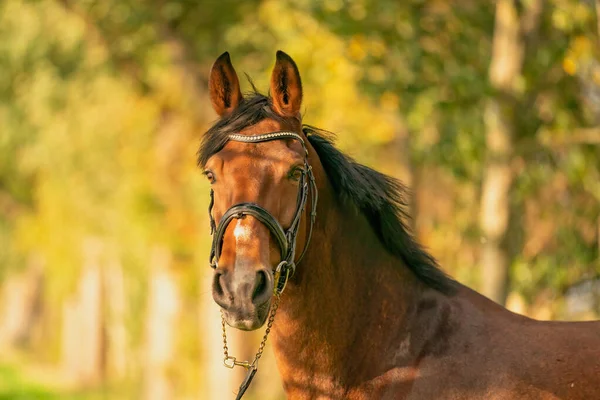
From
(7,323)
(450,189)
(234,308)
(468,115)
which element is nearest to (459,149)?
(468,115)

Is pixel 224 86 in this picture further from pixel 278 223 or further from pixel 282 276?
pixel 282 276

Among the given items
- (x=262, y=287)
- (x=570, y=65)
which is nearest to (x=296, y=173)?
(x=262, y=287)

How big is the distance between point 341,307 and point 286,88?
1040 mm

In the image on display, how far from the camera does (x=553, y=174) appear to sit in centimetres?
1147

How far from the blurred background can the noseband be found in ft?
11.5

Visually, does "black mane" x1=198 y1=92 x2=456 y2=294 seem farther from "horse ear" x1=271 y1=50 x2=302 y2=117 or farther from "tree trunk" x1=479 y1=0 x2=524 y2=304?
"tree trunk" x1=479 y1=0 x2=524 y2=304

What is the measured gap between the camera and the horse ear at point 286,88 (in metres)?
4.88

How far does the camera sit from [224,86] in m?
5.01

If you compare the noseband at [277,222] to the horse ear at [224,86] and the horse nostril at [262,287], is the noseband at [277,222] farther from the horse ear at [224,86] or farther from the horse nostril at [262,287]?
the horse ear at [224,86]

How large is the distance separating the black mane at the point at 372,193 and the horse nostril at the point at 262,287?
0.77 metres

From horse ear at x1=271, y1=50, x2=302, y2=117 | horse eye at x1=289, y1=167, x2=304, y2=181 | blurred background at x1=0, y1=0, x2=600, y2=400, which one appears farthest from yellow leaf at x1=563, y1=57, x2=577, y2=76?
horse eye at x1=289, y1=167, x2=304, y2=181

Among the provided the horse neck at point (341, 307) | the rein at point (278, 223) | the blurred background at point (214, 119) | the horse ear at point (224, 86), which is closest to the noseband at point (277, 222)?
the rein at point (278, 223)

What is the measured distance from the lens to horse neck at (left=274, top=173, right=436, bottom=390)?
4.88 metres

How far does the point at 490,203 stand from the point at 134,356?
20.3 meters
